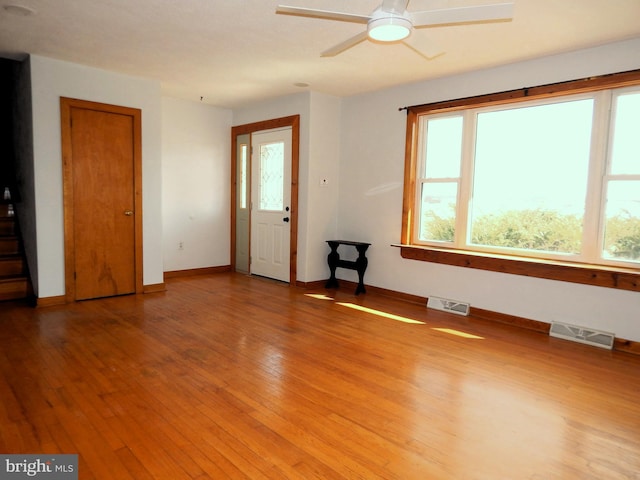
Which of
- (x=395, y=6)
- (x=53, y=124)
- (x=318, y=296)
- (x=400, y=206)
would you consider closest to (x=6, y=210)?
(x=53, y=124)

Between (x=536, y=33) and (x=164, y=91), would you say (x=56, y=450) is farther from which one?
(x=164, y=91)

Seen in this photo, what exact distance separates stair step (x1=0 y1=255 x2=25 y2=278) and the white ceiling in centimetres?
222

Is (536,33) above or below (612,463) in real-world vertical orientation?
above

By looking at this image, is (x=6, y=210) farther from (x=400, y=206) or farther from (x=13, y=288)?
(x=400, y=206)

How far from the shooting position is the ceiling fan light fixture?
85.8 inches

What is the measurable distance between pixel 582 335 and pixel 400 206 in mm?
2346

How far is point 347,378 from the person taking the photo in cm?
290

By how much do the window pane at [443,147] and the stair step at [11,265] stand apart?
490 centimetres

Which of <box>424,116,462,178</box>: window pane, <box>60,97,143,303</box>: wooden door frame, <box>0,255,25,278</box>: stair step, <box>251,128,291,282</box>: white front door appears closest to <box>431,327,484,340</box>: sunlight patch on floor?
<box>424,116,462,178</box>: window pane

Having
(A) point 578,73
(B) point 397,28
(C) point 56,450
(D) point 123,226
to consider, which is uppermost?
(A) point 578,73

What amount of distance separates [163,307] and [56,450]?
2662 millimetres

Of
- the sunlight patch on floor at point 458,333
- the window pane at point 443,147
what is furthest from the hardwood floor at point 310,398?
the window pane at point 443,147

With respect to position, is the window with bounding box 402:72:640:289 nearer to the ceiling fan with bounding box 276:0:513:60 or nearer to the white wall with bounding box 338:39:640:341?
the white wall with bounding box 338:39:640:341

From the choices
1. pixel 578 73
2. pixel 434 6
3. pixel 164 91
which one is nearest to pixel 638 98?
pixel 578 73
